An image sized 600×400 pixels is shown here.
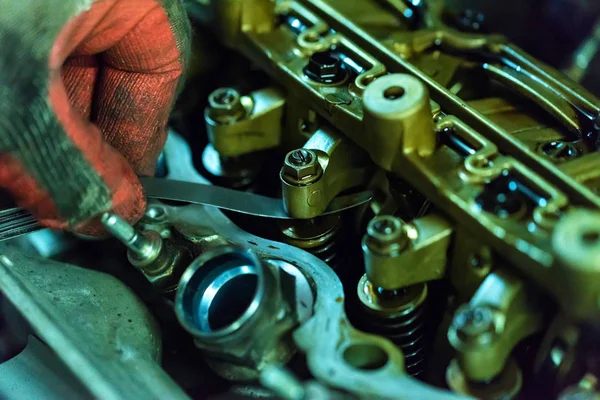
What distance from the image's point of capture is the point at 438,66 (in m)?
1.62

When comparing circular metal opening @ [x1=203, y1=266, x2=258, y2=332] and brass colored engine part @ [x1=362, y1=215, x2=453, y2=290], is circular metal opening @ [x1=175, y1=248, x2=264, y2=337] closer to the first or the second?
circular metal opening @ [x1=203, y1=266, x2=258, y2=332]

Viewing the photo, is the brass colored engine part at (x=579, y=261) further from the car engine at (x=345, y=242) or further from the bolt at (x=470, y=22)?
the bolt at (x=470, y=22)

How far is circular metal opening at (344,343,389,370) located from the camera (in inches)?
45.9

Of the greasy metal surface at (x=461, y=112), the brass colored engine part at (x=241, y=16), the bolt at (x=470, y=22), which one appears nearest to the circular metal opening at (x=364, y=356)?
the greasy metal surface at (x=461, y=112)

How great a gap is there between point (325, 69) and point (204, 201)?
365 millimetres

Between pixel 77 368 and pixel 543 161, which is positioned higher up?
pixel 543 161

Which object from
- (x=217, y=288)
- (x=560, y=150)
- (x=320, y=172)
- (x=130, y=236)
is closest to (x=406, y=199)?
(x=320, y=172)

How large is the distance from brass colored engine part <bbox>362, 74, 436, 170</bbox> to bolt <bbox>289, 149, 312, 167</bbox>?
15 cm

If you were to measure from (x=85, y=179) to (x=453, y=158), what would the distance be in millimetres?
635

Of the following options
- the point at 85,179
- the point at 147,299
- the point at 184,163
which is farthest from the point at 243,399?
the point at 184,163

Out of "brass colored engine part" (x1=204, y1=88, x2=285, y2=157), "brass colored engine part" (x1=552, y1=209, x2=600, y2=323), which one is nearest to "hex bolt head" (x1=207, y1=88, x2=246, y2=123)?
"brass colored engine part" (x1=204, y1=88, x2=285, y2=157)

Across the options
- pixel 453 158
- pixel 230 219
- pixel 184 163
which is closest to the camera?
pixel 453 158

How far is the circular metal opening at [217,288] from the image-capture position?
1233 mm

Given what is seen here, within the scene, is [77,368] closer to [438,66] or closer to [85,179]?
[85,179]
